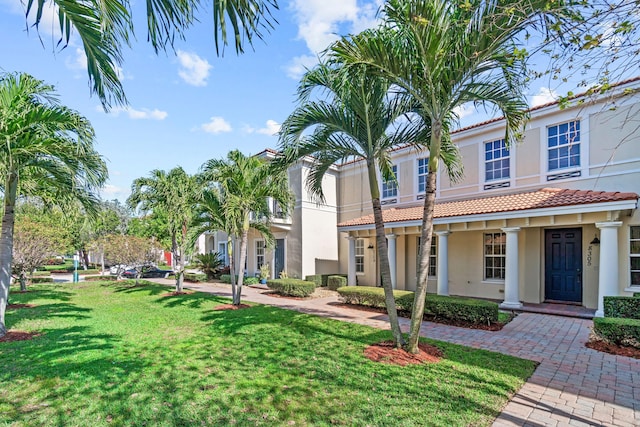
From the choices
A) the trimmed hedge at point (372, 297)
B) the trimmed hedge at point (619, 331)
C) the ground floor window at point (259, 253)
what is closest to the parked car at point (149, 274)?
the ground floor window at point (259, 253)

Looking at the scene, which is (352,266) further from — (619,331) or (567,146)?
(619,331)

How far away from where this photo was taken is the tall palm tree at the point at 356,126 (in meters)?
6.37

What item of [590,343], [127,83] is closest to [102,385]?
[127,83]

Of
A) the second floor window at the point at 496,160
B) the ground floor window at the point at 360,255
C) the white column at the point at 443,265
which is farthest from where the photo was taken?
the ground floor window at the point at 360,255

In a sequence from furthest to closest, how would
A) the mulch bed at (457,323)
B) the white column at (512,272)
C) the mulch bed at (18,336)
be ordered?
1. the white column at (512,272)
2. the mulch bed at (457,323)
3. the mulch bed at (18,336)

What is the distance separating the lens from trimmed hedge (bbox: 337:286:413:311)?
10.1 m

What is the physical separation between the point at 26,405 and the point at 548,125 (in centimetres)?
1553

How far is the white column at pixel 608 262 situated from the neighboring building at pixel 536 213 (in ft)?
0.08

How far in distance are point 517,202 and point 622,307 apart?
13.8ft

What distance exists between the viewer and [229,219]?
10625mm

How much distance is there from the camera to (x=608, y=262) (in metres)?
8.80

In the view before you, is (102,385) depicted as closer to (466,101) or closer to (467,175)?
(466,101)

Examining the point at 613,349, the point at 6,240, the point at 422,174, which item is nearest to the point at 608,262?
the point at 613,349

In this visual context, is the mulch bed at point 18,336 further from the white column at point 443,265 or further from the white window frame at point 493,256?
the white window frame at point 493,256
